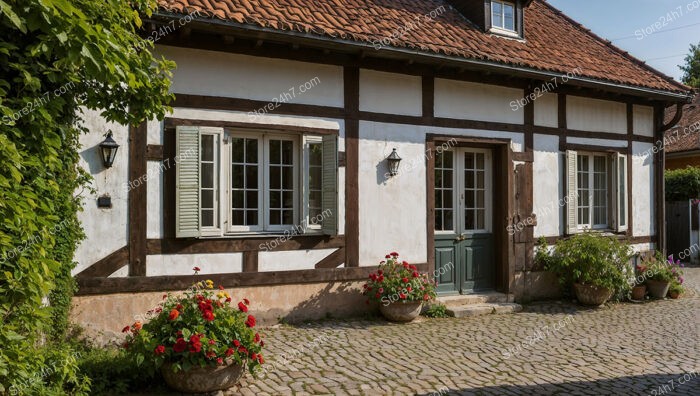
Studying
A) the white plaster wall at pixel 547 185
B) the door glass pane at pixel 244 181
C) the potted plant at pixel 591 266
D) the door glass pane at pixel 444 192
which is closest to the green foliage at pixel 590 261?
the potted plant at pixel 591 266

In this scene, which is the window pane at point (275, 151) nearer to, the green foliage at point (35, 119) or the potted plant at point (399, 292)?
the potted plant at point (399, 292)

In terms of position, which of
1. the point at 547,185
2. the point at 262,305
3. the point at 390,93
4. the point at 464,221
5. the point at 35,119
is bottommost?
the point at 262,305

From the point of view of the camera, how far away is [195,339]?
4.60 m

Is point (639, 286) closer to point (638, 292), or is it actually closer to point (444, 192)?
point (638, 292)

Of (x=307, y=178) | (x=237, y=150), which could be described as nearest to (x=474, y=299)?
(x=307, y=178)

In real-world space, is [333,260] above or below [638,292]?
above

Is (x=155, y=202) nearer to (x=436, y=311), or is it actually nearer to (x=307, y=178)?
(x=307, y=178)

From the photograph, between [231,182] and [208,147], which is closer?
[208,147]

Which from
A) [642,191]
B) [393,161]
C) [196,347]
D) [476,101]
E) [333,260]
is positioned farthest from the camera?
[642,191]

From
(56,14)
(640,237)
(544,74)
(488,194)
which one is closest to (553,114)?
(544,74)

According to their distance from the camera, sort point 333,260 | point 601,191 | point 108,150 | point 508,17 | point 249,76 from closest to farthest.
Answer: point 108,150, point 249,76, point 333,260, point 508,17, point 601,191

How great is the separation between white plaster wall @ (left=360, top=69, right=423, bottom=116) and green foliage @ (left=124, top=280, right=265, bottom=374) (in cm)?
409

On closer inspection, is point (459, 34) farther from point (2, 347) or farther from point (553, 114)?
point (2, 347)

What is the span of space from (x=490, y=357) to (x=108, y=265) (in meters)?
4.45
